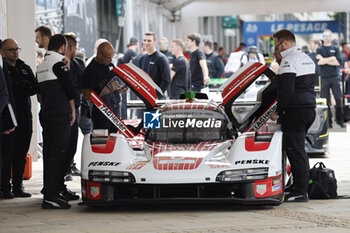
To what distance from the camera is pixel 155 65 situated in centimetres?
1384

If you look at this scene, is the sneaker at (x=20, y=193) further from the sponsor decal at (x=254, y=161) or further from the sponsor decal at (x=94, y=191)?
the sponsor decal at (x=254, y=161)

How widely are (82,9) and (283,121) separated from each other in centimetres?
1234

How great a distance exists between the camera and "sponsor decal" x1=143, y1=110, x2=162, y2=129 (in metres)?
9.54

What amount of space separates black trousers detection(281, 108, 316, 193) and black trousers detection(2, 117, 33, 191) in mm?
3002

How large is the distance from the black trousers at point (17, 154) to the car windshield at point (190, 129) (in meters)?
1.53

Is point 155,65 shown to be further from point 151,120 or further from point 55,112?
point 55,112

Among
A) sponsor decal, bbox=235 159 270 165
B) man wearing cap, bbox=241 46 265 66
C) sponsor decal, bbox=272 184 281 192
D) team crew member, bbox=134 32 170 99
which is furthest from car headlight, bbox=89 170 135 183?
man wearing cap, bbox=241 46 265 66

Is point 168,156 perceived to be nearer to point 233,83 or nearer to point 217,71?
point 233,83

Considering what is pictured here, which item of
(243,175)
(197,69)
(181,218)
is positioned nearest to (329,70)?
(197,69)

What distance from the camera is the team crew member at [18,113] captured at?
32.7 feet

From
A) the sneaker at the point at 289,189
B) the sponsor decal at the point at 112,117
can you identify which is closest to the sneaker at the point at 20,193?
the sponsor decal at the point at 112,117

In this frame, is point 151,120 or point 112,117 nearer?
point 151,120

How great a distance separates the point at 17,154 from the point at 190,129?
2176 mm

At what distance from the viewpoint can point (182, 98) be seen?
11055 mm
